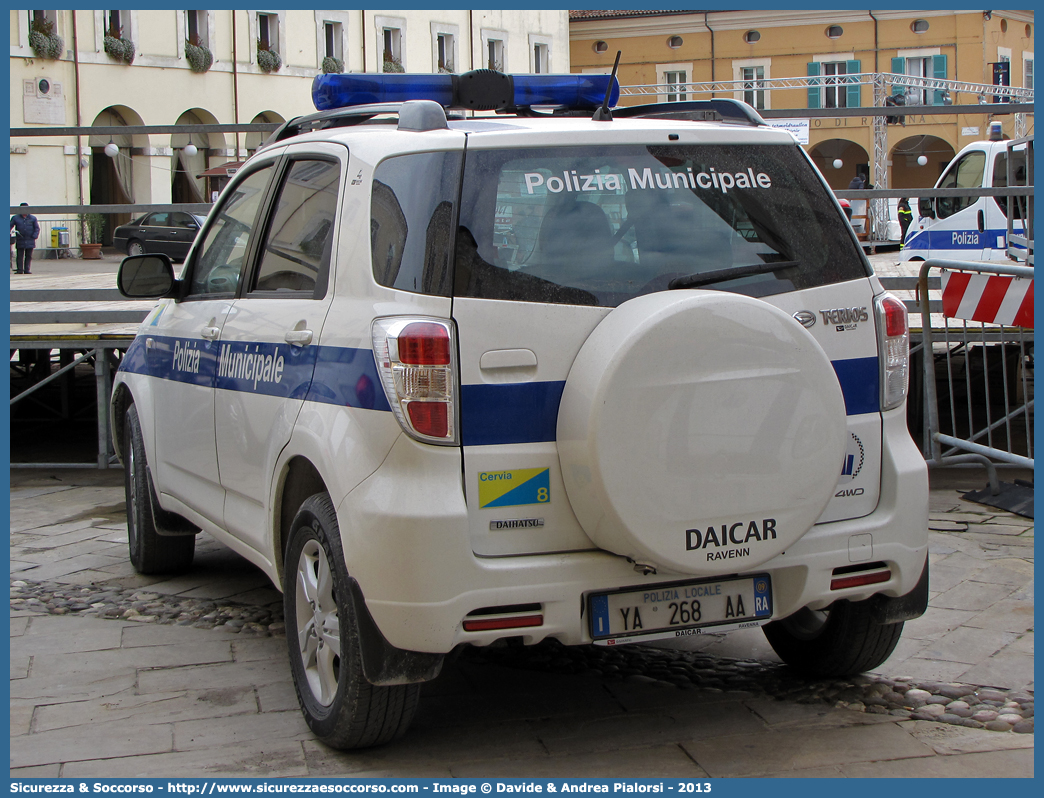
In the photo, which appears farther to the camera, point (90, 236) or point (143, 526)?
point (90, 236)

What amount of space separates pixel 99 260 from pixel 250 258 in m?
33.0

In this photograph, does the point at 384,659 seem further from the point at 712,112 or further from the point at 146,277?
the point at 146,277

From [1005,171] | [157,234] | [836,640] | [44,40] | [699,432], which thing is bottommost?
[836,640]

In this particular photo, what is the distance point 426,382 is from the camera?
3.15m

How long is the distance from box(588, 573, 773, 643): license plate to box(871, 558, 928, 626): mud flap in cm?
44

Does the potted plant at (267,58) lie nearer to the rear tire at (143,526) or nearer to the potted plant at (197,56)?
the potted plant at (197,56)

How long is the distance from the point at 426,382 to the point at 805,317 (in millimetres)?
1117

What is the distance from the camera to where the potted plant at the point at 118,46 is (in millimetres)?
Answer: 37750

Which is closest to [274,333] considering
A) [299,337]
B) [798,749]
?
[299,337]

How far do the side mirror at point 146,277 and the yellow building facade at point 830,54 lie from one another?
41.7 meters

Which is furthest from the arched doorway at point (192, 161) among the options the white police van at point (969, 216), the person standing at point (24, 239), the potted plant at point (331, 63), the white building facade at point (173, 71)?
the white police van at point (969, 216)

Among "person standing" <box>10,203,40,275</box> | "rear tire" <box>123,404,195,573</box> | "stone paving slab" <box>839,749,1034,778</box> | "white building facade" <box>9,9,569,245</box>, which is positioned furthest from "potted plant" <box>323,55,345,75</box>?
"stone paving slab" <box>839,749,1034,778</box>

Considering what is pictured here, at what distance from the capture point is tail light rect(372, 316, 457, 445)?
3.15 m

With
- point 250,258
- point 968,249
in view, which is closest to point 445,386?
point 250,258
